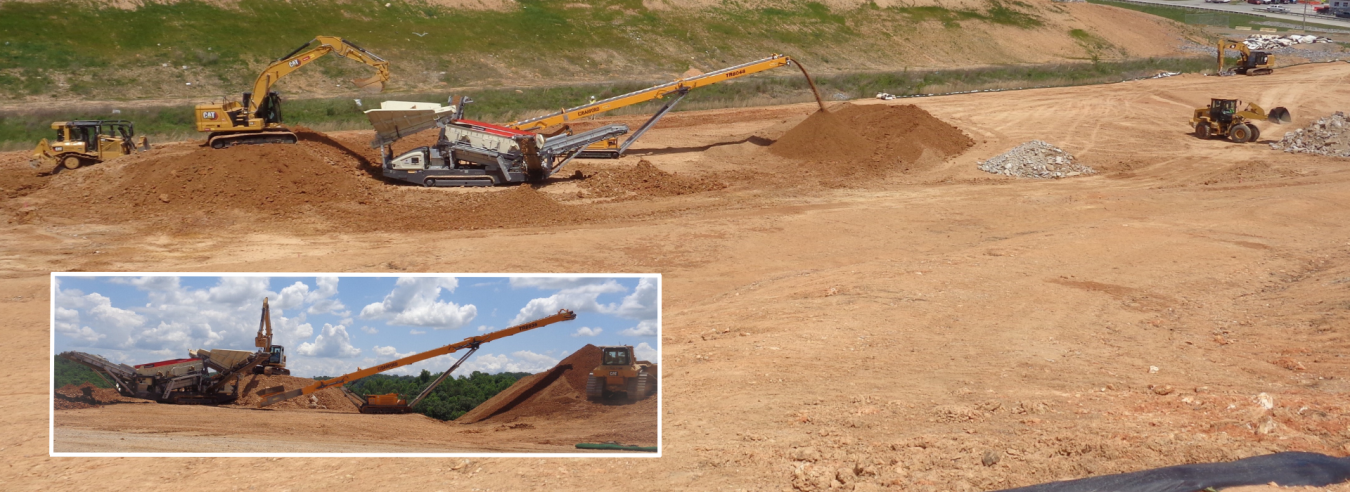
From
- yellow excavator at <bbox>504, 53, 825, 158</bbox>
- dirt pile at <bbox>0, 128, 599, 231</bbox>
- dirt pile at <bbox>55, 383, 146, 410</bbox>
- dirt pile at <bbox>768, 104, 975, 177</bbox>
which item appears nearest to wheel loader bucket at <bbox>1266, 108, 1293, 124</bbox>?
dirt pile at <bbox>768, 104, 975, 177</bbox>

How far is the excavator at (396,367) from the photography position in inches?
197

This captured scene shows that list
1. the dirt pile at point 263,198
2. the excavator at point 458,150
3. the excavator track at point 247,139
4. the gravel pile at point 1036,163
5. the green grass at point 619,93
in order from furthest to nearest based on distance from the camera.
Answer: the green grass at point 619,93, the gravel pile at point 1036,163, the excavator track at point 247,139, the excavator at point 458,150, the dirt pile at point 263,198

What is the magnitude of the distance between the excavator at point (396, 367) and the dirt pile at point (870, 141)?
63.9ft

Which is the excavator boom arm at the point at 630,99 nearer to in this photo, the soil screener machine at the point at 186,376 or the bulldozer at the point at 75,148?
the bulldozer at the point at 75,148

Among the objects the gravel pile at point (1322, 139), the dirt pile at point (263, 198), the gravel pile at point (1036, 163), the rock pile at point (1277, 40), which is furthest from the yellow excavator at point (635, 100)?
the rock pile at point (1277, 40)

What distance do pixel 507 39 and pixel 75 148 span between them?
27.1m

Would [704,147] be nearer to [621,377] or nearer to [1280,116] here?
[1280,116]

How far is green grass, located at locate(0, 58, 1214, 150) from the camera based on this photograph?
31.3 meters

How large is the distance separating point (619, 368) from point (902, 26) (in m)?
60.5

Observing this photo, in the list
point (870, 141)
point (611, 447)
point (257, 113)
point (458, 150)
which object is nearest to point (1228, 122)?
point (870, 141)

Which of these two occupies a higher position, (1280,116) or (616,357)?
(1280,116)

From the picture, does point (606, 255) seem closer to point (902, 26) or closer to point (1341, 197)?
point (1341, 197)

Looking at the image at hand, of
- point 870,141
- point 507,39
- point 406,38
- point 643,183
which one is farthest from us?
point 507,39

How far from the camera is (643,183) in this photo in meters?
22.9
